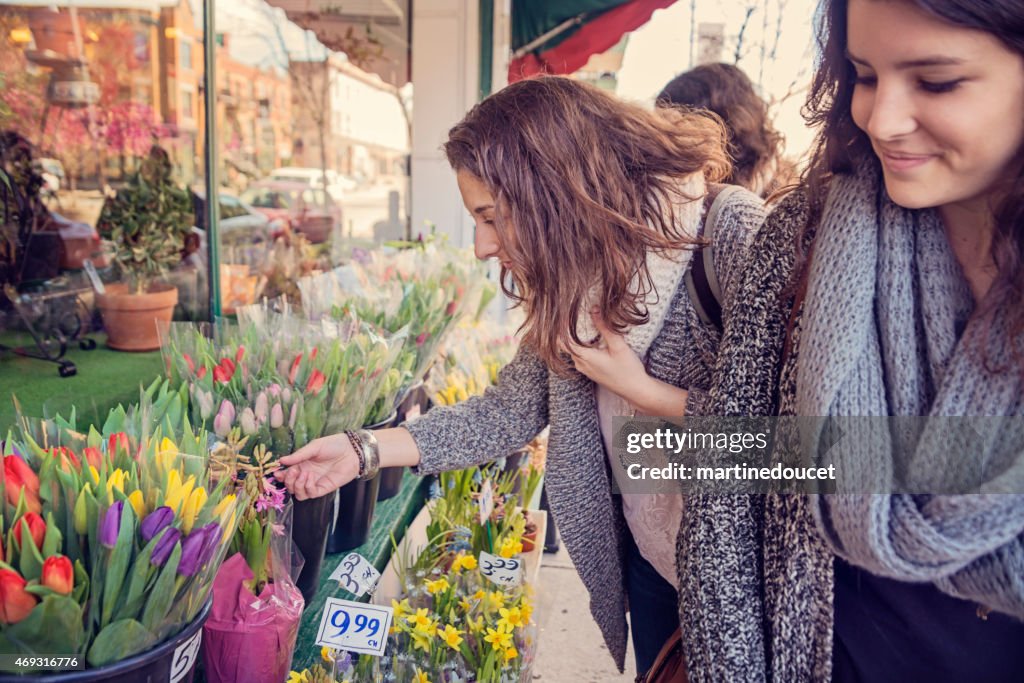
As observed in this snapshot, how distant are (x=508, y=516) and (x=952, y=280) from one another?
1.24 metres

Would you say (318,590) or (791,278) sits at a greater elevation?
(791,278)

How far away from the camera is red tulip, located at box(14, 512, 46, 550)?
87 cm

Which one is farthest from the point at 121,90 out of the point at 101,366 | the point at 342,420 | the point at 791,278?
the point at 791,278

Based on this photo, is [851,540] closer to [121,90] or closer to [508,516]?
[508,516]

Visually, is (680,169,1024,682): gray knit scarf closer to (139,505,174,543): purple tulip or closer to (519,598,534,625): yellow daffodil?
(519,598,534,625): yellow daffodil

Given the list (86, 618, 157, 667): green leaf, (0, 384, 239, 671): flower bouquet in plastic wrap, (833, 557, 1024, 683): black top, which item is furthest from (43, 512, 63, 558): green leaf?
(833, 557, 1024, 683): black top

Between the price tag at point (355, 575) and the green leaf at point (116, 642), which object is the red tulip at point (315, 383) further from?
the green leaf at point (116, 642)

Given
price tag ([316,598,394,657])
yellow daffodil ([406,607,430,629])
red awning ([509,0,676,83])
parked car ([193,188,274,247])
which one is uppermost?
red awning ([509,0,676,83])

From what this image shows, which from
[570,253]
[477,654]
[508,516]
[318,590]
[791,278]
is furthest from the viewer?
[508,516]

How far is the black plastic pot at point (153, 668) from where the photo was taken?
2.67 feet

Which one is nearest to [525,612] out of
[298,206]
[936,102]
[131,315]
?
[936,102]

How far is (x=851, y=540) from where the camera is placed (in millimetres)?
918

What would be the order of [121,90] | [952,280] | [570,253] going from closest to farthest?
[952,280] < [570,253] < [121,90]

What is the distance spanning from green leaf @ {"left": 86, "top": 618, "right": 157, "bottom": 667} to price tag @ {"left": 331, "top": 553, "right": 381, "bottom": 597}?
1.88ft
